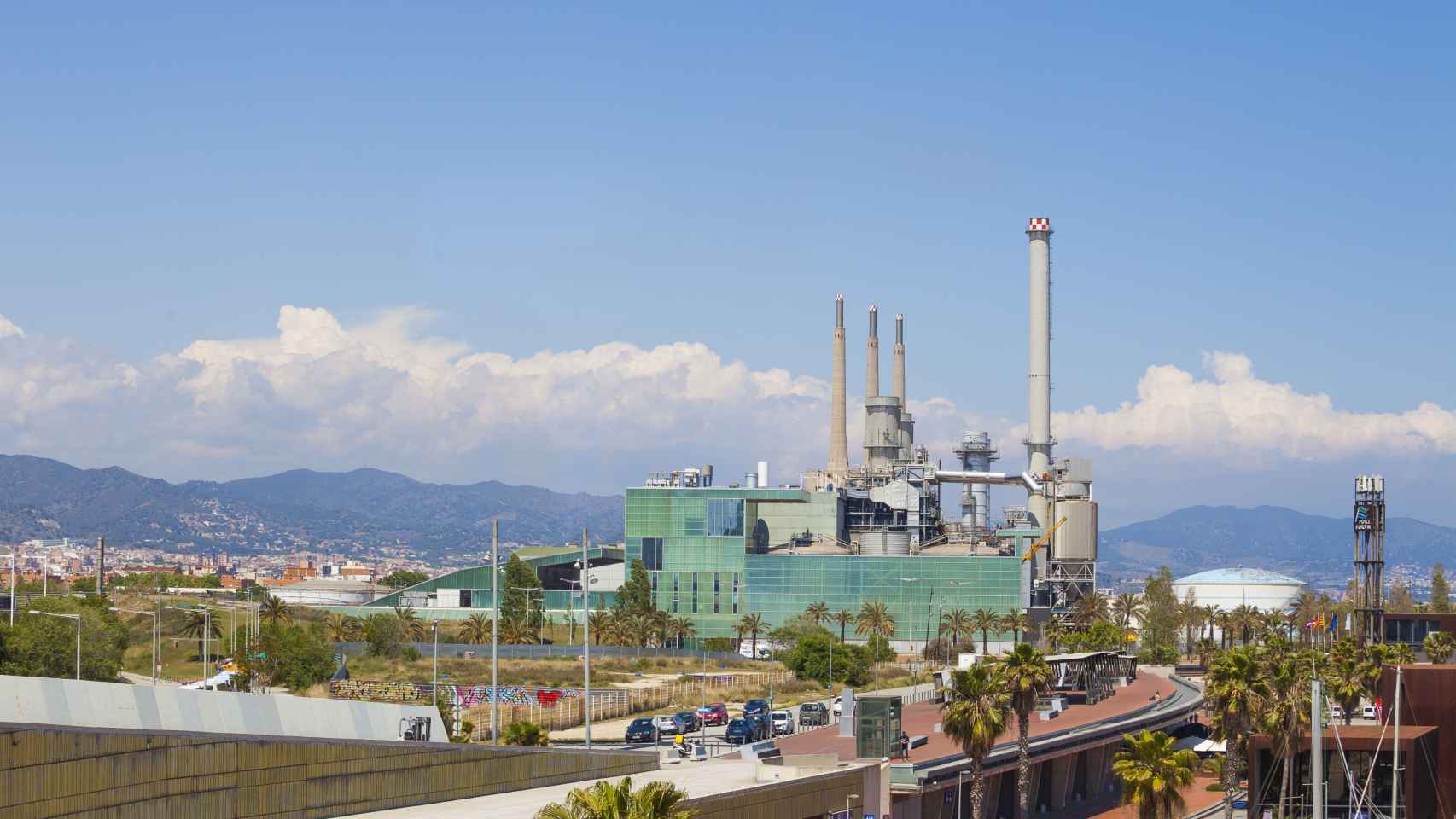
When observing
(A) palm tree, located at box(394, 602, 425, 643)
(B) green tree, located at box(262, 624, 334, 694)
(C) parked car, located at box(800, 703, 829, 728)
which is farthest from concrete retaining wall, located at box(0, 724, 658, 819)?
(A) palm tree, located at box(394, 602, 425, 643)

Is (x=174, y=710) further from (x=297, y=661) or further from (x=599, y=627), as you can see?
(x=599, y=627)

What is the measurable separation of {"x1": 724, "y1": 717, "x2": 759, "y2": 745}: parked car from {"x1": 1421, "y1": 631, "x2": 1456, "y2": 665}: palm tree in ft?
144

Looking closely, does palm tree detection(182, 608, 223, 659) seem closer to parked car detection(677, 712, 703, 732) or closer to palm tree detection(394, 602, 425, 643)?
palm tree detection(394, 602, 425, 643)

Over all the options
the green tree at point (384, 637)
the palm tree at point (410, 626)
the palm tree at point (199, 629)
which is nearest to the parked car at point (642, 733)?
the green tree at point (384, 637)

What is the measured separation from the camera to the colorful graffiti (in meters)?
112

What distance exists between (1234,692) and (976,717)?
1248cm

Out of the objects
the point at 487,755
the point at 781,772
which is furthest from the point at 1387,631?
the point at 487,755

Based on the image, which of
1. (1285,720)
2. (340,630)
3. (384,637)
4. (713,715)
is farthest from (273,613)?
(1285,720)

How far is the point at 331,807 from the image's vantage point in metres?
43.7

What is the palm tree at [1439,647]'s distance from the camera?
11675cm

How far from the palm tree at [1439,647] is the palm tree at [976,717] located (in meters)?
47.2

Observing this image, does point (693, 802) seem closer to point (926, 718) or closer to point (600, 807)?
point (600, 807)

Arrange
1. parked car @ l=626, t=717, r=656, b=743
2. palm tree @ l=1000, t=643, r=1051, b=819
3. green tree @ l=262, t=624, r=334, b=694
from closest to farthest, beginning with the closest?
palm tree @ l=1000, t=643, r=1051, b=819
parked car @ l=626, t=717, r=656, b=743
green tree @ l=262, t=624, r=334, b=694

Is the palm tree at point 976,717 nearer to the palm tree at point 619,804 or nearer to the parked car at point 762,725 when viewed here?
the parked car at point 762,725
